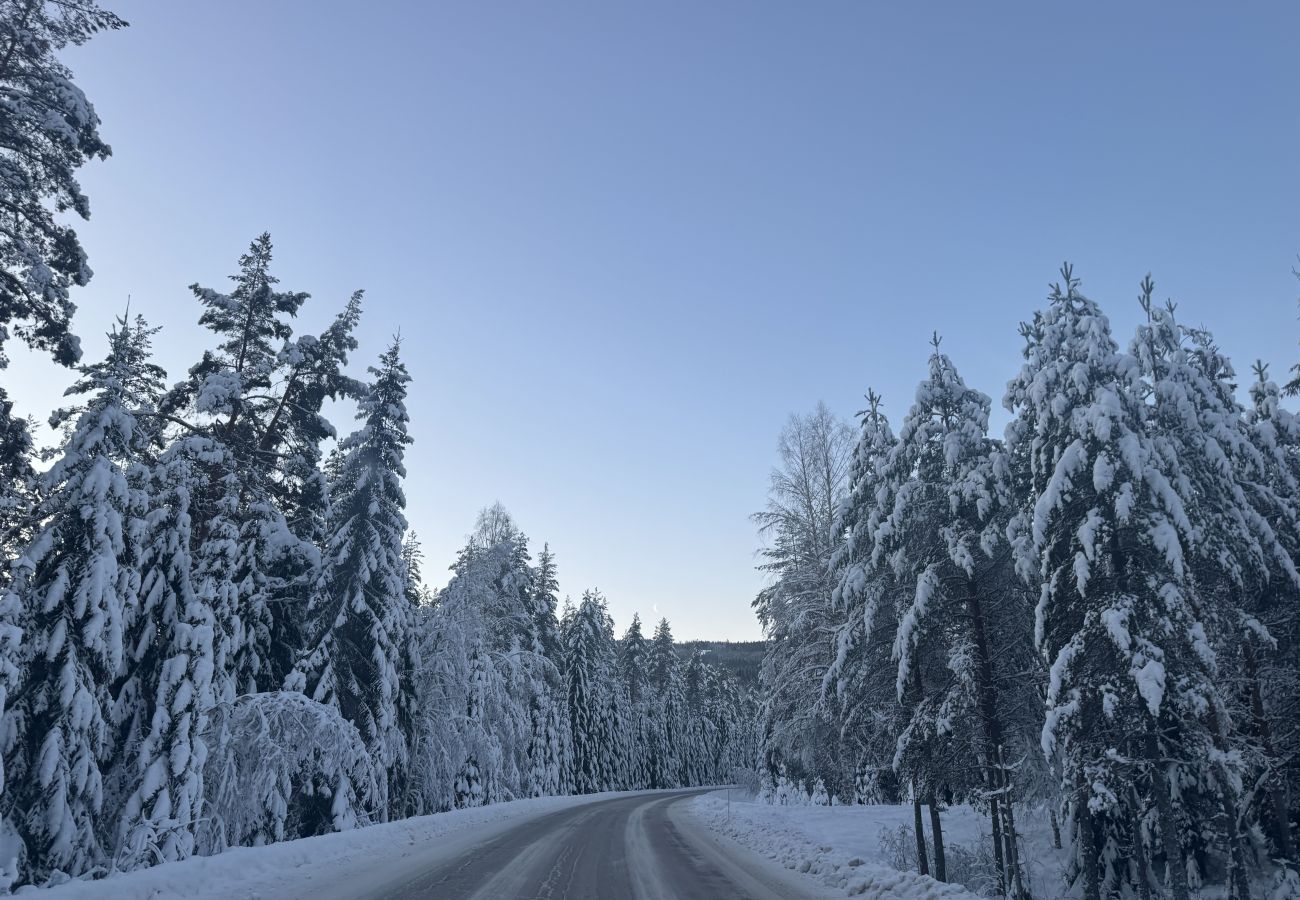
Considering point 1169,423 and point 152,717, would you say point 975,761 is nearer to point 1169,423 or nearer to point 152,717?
point 1169,423

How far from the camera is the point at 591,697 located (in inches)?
2324

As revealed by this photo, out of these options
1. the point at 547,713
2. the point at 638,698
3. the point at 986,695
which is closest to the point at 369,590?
the point at 986,695

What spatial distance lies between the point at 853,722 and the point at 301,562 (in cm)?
1634

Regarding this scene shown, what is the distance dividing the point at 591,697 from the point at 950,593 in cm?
4681

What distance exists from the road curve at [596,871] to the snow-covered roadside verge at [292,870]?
2.17 feet

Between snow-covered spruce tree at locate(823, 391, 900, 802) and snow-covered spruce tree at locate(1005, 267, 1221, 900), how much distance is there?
4045mm

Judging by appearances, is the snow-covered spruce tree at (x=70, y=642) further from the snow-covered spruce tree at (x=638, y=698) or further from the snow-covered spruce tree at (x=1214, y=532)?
the snow-covered spruce tree at (x=638, y=698)

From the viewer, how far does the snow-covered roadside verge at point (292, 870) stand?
8469mm

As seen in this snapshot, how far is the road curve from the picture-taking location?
10266 millimetres

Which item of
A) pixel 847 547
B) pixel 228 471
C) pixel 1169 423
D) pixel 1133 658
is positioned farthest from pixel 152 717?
pixel 1169 423

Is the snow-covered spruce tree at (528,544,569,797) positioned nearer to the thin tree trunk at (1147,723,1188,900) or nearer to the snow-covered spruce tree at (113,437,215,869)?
the snow-covered spruce tree at (113,437,215,869)

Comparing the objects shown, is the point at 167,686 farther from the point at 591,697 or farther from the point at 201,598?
the point at 591,697

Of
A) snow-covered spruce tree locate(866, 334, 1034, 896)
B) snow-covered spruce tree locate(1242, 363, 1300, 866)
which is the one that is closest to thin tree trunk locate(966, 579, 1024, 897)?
snow-covered spruce tree locate(866, 334, 1034, 896)

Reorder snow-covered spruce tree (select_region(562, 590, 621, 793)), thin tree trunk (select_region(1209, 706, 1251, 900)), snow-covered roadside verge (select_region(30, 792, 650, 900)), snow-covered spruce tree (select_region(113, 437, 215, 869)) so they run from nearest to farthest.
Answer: snow-covered roadside verge (select_region(30, 792, 650, 900)), thin tree trunk (select_region(1209, 706, 1251, 900)), snow-covered spruce tree (select_region(113, 437, 215, 869)), snow-covered spruce tree (select_region(562, 590, 621, 793))
